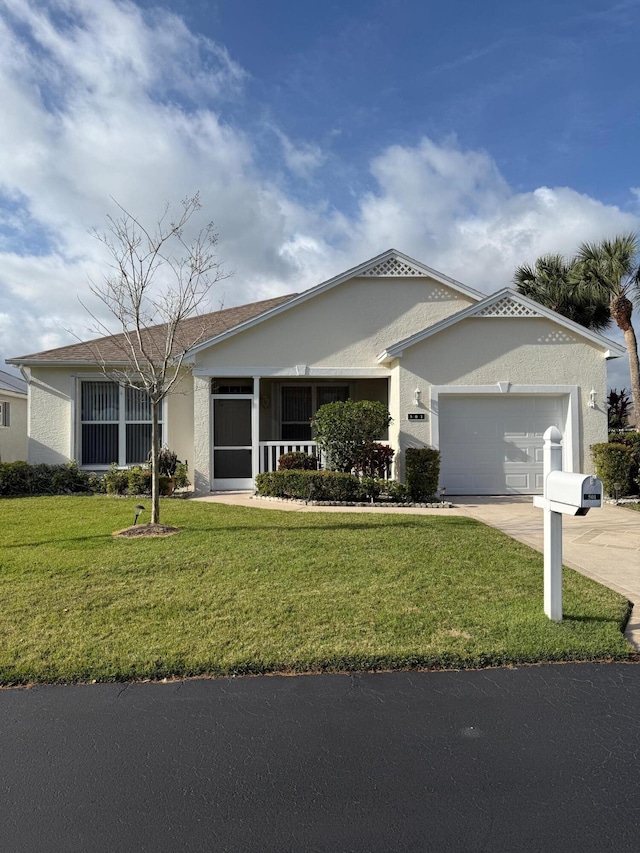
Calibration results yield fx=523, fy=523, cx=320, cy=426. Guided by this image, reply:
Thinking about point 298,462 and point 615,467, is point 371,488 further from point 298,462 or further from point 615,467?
point 615,467

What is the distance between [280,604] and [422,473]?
719 cm

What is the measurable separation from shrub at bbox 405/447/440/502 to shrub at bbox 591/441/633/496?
385 cm

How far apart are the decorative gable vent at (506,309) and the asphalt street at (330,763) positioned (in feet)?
32.8

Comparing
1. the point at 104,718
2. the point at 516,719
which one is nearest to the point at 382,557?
the point at 516,719

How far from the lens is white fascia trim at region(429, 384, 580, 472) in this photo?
40.7 feet

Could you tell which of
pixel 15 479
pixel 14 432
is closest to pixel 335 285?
pixel 15 479

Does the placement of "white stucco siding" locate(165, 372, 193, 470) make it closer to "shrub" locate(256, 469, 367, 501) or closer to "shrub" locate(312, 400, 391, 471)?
"shrub" locate(256, 469, 367, 501)

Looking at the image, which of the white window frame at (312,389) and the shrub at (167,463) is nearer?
the shrub at (167,463)

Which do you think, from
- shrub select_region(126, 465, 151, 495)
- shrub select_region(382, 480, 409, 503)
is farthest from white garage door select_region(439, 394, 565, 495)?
shrub select_region(126, 465, 151, 495)

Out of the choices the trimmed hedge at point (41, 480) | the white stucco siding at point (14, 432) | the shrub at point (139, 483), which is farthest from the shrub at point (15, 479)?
the white stucco siding at point (14, 432)

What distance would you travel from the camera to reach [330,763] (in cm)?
269

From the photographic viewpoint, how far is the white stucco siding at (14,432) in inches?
742

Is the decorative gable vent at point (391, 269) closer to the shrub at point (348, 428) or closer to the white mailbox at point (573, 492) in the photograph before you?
the shrub at point (348, 428)

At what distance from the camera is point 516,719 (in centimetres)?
309
